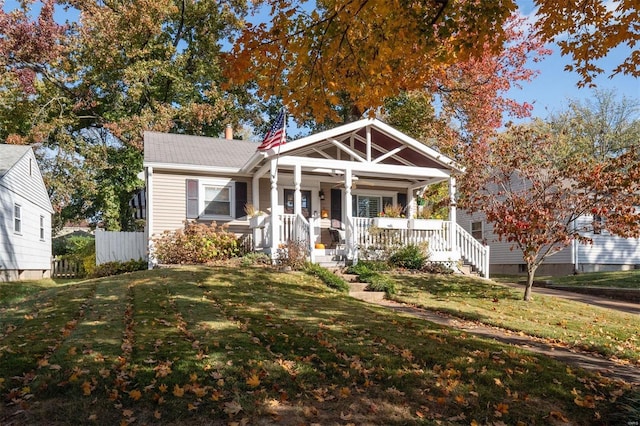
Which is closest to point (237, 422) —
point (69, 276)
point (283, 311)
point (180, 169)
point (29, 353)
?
point (29, 353)

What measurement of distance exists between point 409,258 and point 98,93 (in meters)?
19.4

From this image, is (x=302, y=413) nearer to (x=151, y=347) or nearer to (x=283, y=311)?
(x=151, y=347)

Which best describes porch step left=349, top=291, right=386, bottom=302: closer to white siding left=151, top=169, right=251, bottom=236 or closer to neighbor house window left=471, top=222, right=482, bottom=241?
white siding left=151, top=169, right=251, bottom=236

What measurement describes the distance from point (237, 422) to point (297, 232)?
35.5 feet

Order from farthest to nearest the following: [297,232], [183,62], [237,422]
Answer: [183,62], [297,232], [237,422]

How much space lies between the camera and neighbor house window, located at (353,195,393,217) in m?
18.1

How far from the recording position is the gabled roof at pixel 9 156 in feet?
54.5

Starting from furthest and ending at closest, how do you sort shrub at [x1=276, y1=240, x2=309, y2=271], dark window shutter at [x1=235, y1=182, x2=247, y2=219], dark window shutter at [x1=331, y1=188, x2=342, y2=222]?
dark window shutter at [x1=331, y1=188, x2=342, y2=222] → dark window shutter at [x1=235, y1=182, x2=247, y2=219] → shrub at [x1=276, y1=240, x2=309, y2=271]

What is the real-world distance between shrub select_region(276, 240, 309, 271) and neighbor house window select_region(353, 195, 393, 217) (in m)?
4.75

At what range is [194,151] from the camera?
1723cm

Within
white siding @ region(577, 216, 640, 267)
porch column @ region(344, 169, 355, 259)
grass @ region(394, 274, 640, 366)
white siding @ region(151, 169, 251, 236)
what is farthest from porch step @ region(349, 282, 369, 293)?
white siding @ region(577, 216, 640, 267)

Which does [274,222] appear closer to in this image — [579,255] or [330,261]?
[330,261]

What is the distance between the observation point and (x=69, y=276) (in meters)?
20.2

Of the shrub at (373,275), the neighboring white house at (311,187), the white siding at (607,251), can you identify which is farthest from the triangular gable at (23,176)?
the white siding at (607,251)
